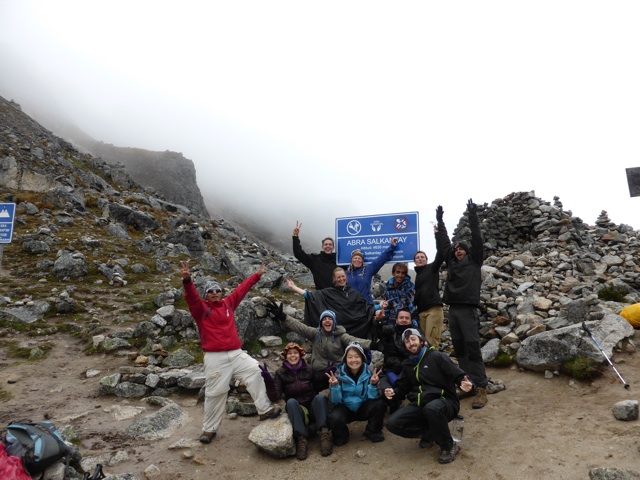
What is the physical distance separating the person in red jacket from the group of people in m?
0.02

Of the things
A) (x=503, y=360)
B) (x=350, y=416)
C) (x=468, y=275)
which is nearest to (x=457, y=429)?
(x=350, y=416)

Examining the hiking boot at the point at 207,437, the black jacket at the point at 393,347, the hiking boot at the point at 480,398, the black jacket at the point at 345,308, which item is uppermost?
the black jacket at the point at 345,308

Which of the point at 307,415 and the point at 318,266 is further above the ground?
the point at 318,266

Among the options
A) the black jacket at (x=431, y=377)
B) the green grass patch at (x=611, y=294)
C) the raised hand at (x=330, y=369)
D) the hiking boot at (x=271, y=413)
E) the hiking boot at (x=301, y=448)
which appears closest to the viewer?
the black jacket at (x=431, y=377)

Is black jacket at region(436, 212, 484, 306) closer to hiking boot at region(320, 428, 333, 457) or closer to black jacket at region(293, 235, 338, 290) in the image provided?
black jacket at region(293, 235, 338, 290)

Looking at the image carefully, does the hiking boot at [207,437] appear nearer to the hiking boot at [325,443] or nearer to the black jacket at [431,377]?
the hiking boot at [325,443]

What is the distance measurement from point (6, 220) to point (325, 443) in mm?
11636

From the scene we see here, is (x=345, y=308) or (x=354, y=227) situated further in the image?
(x=354, y=227)

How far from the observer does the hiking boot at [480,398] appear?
8.45m

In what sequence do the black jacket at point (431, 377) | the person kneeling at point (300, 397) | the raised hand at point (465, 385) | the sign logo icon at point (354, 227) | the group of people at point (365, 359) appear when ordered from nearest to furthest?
the raised hand at point (465, 385) → the black jacket at point (431, 377) → the group of people at point (365, 359) → the person kneeling at point (300, 397) → the sign logo icon at point (354, 227)

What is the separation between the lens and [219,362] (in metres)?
7.87

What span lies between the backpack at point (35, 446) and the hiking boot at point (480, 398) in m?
7.61

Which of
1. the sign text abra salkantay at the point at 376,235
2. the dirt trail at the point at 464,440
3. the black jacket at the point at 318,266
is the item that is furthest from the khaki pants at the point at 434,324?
the black jacket at the point at 318,266

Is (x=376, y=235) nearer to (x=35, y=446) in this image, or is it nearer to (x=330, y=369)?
(x=330, y=369)
